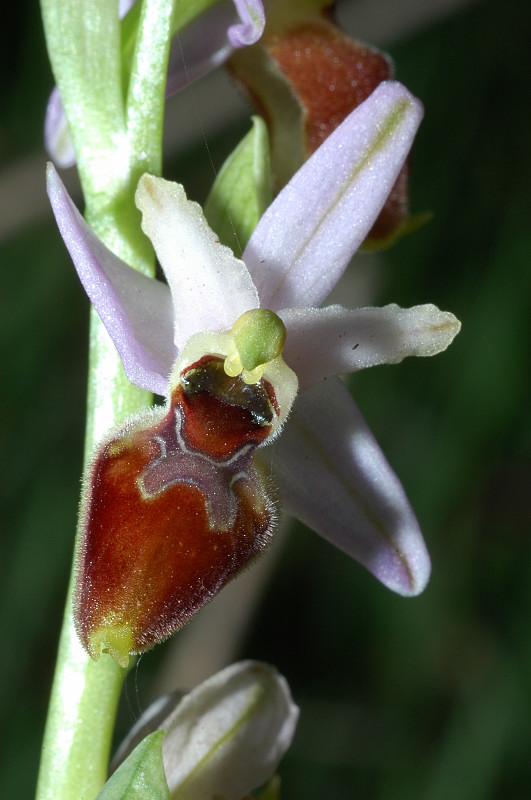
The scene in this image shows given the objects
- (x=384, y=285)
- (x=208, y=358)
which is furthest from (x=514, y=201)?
(x=208, y=358)

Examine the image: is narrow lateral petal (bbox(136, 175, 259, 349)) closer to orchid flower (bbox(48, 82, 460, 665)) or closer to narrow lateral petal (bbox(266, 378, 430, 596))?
orchid flower (bbox(48, 82, 460, 665))

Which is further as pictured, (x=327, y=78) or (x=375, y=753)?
(x=375, y=753)

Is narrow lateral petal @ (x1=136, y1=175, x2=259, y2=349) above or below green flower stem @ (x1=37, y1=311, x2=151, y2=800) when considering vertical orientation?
above

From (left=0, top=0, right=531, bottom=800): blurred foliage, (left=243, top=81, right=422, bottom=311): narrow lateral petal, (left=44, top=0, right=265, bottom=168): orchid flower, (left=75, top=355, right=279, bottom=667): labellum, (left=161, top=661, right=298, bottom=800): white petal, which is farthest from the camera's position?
(left=0, top=0, right=531, bottom=800): blurred foliage

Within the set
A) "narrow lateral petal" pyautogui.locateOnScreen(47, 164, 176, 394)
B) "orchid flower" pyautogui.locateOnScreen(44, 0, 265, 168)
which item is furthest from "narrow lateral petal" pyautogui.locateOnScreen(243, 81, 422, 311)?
"orchid flower" pyautogui.locateOnScreen(44, 0, 265, 168)

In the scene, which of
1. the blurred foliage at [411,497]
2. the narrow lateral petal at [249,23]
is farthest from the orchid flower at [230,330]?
the blurred foliage at [411,497]

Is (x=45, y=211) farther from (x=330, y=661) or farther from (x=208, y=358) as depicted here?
(x=208, y=358)
